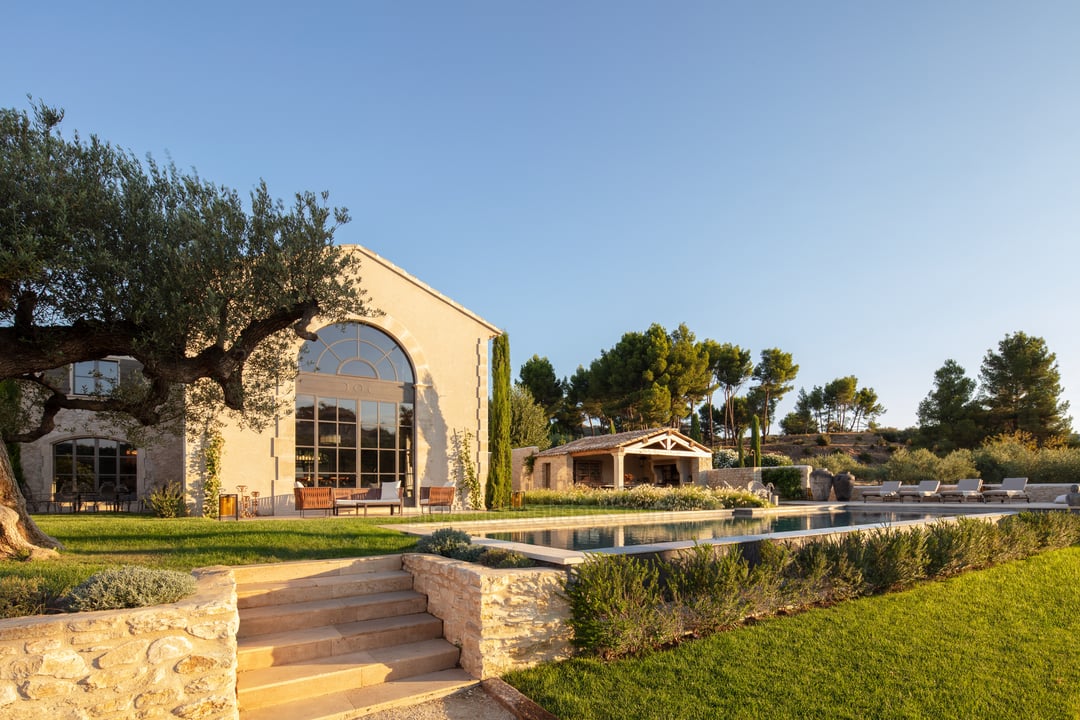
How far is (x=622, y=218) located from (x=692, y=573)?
12.4 metres

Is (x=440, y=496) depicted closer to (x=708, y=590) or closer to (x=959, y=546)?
(x=708, y=590)

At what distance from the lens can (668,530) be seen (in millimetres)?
12578

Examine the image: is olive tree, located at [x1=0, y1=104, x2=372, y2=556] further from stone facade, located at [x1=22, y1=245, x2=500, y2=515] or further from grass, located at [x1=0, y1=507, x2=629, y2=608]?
stone facade, located at [x1=22, y1=245, x2=500, y2=515]

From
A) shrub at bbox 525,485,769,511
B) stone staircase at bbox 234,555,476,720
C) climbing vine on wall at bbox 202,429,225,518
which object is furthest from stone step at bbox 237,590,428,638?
shrub at bbox 525,485,769,511

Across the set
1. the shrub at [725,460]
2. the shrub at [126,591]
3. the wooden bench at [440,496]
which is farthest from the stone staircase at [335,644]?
the shrub at [725,460]

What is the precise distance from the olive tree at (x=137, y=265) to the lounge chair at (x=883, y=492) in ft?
64.3

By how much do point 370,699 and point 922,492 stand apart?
19.7 meters

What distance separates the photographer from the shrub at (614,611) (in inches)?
198

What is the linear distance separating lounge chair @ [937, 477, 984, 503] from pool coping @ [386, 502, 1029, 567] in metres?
1.09

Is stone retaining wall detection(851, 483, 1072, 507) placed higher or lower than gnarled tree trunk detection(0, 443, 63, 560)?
lower

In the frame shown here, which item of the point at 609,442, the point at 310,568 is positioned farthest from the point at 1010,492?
the point at 310,568

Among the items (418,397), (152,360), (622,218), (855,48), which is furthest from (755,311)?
(152,360)

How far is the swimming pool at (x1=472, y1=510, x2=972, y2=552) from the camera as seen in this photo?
9.72 metres

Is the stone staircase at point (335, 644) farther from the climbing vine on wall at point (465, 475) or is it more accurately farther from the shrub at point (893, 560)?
the climbing vine on wall at point (465, 475)
